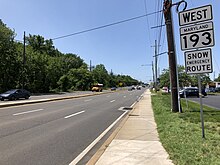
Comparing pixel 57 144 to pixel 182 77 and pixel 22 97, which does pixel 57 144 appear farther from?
pixel 182 77

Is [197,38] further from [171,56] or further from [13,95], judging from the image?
[13,95]

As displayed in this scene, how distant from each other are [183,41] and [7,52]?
4830 cm

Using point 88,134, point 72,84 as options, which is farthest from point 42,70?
point 88,134

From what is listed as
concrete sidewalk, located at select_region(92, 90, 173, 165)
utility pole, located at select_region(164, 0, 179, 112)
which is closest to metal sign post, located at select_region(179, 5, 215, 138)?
concrete sidewalk, located at select_region(92, 90, 173, 165)

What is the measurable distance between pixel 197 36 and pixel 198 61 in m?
0.70

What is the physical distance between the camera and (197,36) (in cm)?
712

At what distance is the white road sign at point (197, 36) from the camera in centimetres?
691

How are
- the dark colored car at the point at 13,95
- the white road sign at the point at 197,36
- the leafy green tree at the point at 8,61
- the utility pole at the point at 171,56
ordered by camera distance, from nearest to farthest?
the white road sign at the point at 197,36 → the utility pole at the point at 171,56 → the dark colored car at the point at 13,95 → the leafy green tree at the point at 8,61

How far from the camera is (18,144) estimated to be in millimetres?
7438

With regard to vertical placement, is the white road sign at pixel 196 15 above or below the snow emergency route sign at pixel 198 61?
above

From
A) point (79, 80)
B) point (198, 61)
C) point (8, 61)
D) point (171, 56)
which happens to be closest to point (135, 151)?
point (198, 61)

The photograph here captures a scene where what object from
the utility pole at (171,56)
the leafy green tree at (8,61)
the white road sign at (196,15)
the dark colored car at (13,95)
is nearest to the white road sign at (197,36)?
the white road sign at (196,15)

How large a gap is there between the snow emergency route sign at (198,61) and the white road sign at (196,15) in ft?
2.85

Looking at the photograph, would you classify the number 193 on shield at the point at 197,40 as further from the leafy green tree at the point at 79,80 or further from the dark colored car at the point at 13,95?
the leafy green tree at the point at 79,80
